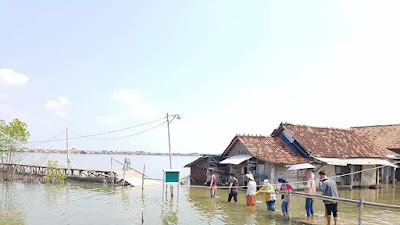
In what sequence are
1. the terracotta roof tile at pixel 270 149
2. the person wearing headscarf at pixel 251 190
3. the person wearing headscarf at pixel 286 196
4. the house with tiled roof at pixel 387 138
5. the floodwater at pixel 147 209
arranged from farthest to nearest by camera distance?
the house with tiled roof at pixel 387 138
the terracotta roof tile at pixel 270 149
the person wearing headscarf at pixel 251 190
the person wearing headscarf at pixel 286 196
the floodwater at pixel 147 209

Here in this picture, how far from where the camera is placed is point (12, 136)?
28.4 meters

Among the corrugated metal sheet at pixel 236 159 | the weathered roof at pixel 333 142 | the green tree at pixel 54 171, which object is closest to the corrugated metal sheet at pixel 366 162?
the weathered roof at pixel 333 142

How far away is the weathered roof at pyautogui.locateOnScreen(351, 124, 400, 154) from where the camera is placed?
3386cm

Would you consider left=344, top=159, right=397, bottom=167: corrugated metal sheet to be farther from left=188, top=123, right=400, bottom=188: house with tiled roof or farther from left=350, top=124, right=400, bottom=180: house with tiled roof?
left=350, top=124, right=400, bottom=180: house with tiled roof

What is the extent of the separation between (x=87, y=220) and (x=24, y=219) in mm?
2534

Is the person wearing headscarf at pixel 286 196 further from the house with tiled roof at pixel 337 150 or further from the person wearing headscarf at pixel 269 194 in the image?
the house with tiled roof at pixel 337 150

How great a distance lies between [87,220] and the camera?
Result: 1444cm

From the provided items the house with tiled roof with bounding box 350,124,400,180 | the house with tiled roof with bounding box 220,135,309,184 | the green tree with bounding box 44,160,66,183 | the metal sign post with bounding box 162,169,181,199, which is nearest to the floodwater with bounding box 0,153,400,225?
the metal sign post with bounding box 162,169,181,199

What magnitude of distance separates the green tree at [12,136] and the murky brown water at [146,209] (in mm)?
6150

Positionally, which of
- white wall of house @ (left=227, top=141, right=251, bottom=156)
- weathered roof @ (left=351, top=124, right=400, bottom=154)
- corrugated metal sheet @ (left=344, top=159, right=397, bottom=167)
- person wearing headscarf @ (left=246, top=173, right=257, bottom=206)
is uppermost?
weathered roof @ (left=351, top=124, right=400, bottom=154)

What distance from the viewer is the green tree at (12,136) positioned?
92.3 ft

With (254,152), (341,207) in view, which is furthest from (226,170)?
(341,207)

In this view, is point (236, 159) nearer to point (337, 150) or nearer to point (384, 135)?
point (337, 150)

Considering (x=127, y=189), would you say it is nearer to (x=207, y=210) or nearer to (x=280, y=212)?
(x=207, y=210)
